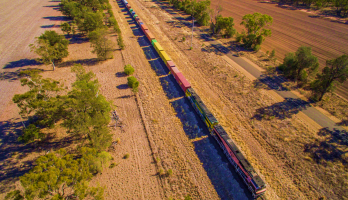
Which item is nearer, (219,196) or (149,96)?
(219,196)

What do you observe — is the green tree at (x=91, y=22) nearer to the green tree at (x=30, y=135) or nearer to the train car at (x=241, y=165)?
the green tree at (x=30, y=135)

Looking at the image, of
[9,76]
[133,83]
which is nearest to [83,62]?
[9,76]

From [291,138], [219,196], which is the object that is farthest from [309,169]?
[219,196]

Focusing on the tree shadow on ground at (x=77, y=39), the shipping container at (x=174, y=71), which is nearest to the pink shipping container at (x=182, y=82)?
the shipping container at (x=174, y=71)

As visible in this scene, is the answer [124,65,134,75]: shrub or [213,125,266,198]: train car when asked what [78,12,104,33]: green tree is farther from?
[213,125,266,198]: train car

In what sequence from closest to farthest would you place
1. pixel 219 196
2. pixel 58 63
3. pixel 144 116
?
pixel 219 196
pixel 144 116
pixel 58 63

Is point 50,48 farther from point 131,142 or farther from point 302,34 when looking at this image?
point 302,34

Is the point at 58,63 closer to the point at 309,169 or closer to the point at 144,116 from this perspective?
the point at 144,116
